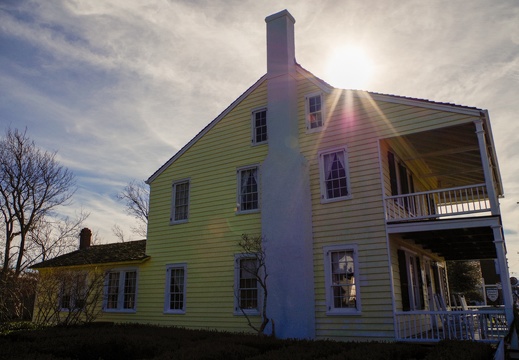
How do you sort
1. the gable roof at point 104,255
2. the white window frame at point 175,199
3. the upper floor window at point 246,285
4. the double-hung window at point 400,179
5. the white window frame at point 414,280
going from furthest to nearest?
the gable roof at point 104,255 → the white window frame at point 175,199 → the upper floor window at point 246,285 → the double-hung window at point 400,179 → the white window frame at point 414,280

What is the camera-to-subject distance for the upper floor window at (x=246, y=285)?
14.9m

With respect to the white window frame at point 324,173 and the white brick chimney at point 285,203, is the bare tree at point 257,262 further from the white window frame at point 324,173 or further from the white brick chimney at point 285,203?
the white window frame at point 324,173

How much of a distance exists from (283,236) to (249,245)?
4.02 ft

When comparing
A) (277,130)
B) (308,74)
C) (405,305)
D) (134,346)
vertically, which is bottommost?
(134,346)

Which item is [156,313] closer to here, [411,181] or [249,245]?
[249,245]

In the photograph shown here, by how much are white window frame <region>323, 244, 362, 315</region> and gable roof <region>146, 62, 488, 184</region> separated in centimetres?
486

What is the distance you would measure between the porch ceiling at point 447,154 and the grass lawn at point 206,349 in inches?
267

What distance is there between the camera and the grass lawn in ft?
26.2

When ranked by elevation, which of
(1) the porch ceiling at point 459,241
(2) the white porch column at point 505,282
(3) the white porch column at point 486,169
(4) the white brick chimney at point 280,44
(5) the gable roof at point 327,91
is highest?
(4) the white brick chimney at point 280,44

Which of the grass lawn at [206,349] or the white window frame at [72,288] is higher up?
the white window frame at [72,288]

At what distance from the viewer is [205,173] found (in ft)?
58.0

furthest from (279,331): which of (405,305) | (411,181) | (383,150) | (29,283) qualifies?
(29,283)

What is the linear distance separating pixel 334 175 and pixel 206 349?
7.62 m

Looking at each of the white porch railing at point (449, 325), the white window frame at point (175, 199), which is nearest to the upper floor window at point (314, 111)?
the white window frame at point (175, 199)
